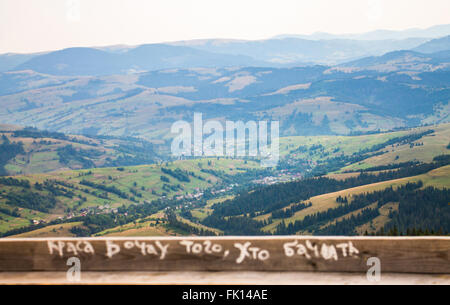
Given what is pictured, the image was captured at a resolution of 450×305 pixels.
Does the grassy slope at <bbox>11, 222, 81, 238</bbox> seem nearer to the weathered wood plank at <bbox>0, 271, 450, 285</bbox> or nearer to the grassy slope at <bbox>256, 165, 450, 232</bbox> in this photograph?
the grassy slope at <bbox>256, 165, 450, 232</bbox>

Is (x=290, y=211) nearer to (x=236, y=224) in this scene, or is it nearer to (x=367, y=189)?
(x=236, y=224)

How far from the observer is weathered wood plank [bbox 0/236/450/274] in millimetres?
6770

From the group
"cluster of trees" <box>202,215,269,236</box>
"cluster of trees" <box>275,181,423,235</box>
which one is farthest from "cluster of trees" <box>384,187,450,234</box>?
"cluster of trees" <box>202,215,269,236</box>

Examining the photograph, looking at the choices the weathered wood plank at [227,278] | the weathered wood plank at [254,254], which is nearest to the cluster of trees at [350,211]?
the weathered wood plank at [254,254]

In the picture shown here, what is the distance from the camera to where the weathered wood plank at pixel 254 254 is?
22.2 feet

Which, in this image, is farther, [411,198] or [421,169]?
[421,169]

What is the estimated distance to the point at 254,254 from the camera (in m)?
6.84

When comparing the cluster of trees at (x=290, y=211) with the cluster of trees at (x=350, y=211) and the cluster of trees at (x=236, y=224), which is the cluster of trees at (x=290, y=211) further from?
the cluster of trees at (x=350, y=211)

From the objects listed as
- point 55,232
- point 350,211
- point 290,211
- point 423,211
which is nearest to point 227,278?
point 423,211
